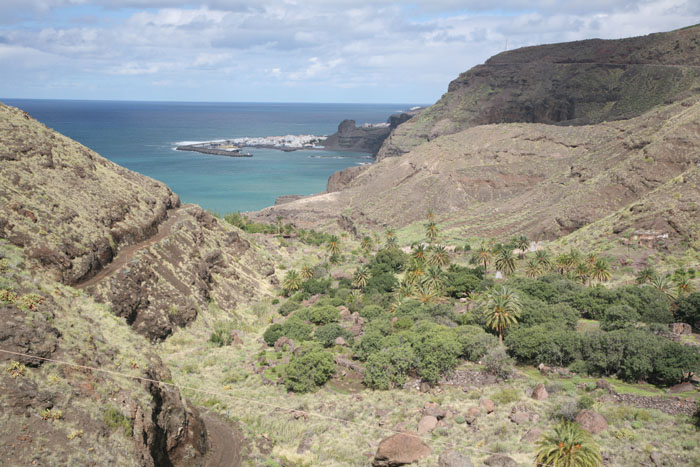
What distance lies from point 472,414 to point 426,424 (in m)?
2.71

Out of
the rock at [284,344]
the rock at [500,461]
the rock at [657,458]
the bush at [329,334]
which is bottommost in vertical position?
the rock at [284,344]

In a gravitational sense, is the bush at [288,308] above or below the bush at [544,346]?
below

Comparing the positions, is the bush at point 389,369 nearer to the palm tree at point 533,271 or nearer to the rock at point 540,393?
the rock at point 540,393

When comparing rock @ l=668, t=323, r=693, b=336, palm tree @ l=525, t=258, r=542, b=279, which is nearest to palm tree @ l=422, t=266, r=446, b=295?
palm tree @ l=525, t=258, r=542, b=279

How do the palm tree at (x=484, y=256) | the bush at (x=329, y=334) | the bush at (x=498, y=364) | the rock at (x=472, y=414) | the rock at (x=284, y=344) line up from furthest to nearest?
the palm tree at (x=484, y=256) < the bush at (x=329, y=334) < the rock at (x=284, y=344) < the bush at (x=498, y=364) < the rock at (x=472, y=414)

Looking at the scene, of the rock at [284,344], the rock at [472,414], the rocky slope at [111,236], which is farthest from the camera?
the rock at [284,344]

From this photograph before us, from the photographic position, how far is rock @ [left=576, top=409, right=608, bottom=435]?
961 inches

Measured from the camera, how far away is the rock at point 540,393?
28.9m

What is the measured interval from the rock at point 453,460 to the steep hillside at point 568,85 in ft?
353

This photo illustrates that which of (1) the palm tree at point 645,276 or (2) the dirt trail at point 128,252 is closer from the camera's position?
(2) the dirt trail at point 128,252

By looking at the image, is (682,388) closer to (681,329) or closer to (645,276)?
(681,329)

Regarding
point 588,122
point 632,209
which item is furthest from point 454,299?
point 588,122

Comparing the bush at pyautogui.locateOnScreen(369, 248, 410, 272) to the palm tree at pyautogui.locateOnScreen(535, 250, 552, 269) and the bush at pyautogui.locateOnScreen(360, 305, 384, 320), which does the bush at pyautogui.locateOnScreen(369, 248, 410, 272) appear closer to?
the bush at pyautogui.locateOnScreen(360, 305, 384, 320)

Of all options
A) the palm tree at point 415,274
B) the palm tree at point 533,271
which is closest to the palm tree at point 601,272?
the palm tree at point 533,271
